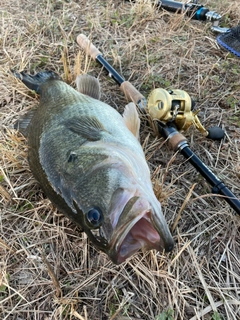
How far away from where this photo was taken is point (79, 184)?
2.09 m

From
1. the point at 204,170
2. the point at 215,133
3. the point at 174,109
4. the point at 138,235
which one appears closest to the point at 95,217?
the point at 138,235

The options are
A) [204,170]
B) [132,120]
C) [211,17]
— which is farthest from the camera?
[211,17]

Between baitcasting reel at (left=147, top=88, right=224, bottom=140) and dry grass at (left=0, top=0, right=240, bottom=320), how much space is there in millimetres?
262

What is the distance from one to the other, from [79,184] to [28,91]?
191 centimetres

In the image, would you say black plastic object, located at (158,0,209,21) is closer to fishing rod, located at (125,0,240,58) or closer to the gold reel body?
fishing rod, located at (125,0,240,58)

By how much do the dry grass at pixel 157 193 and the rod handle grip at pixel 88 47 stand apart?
166mm

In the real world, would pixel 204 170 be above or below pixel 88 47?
above

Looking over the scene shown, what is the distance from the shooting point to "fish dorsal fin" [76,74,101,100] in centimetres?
318

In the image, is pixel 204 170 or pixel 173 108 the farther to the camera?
pixel 173 108

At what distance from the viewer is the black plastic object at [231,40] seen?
3.77m

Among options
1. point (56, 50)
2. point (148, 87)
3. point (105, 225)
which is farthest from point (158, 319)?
point (56, 50)

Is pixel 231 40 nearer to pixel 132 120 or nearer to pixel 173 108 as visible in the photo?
pixel 173 108

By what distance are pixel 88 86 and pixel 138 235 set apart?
1.75 metres

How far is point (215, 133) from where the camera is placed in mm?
3051
